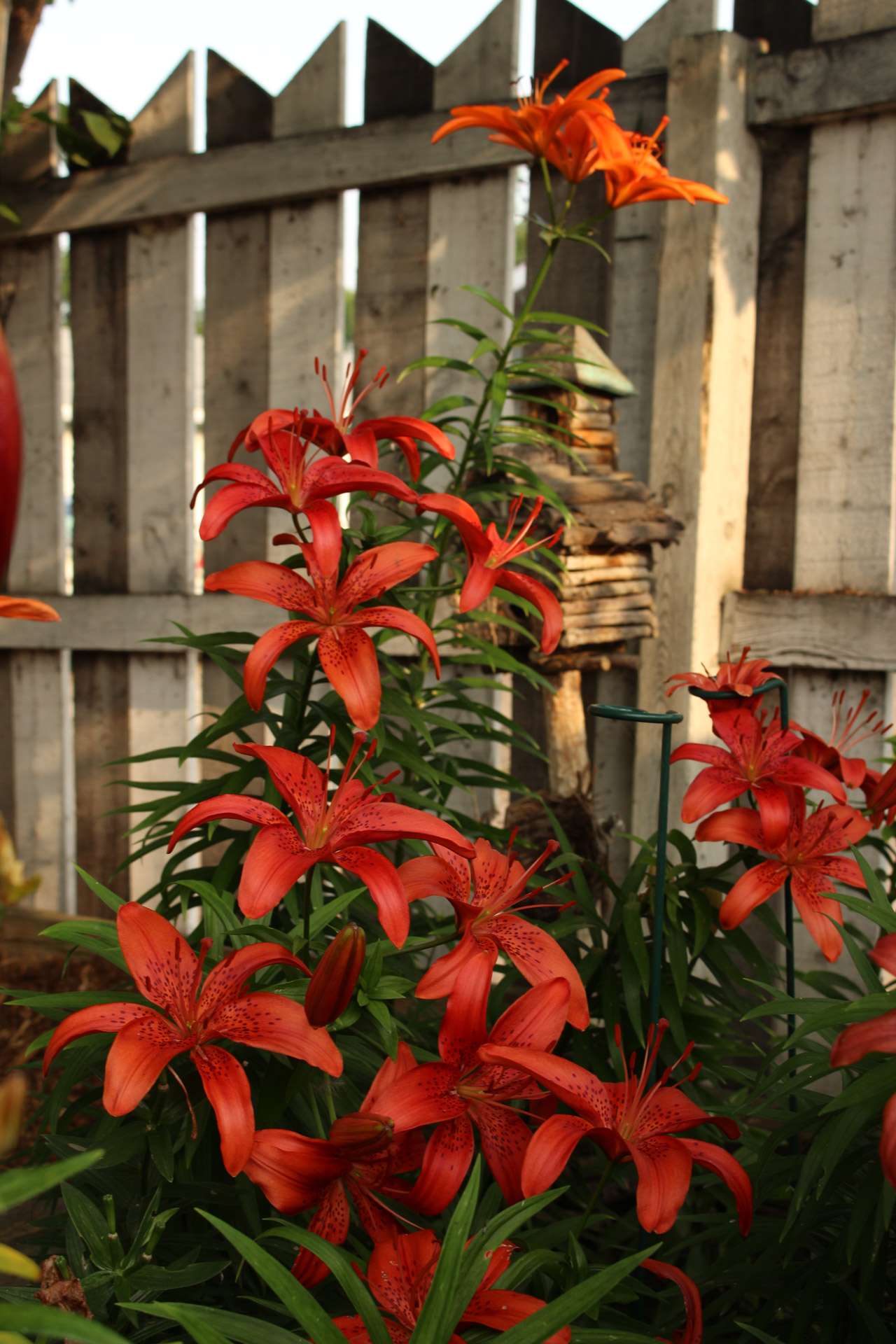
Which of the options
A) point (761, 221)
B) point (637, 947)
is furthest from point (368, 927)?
point (761, 221)

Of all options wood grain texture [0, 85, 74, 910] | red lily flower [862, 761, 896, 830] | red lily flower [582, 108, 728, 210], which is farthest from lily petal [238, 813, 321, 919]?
wood grain texture [0, 85, 74, 910]

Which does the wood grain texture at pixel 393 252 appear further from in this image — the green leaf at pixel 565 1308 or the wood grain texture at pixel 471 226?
the green leaf at pixel 565 1308

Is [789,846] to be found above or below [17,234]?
below

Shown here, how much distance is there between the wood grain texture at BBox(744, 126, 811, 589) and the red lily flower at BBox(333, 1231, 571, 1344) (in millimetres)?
1520

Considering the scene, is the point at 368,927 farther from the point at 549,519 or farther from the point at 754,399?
the point at 754,399

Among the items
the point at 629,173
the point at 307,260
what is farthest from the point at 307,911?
the point at 307,260

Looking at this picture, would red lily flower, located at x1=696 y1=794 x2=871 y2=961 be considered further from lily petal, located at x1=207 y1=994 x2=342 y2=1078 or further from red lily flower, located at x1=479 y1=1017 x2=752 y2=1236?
lily petal, located at x1=207 y1=994 x2=342 y2=1078

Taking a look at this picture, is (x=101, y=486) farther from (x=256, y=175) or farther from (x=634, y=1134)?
(x=634, y=1134)

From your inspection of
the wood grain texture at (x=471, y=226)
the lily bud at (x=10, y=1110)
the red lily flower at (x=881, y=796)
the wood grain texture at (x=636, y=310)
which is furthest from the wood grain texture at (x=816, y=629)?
the lily bud at (x=10, y=1110)

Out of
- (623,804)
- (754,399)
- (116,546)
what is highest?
(754,399)

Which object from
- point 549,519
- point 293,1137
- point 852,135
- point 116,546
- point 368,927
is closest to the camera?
point 293,1137

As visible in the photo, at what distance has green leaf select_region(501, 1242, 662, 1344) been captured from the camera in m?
0.42

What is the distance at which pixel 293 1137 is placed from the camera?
1.69 ft

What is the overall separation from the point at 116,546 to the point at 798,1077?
2.08m
